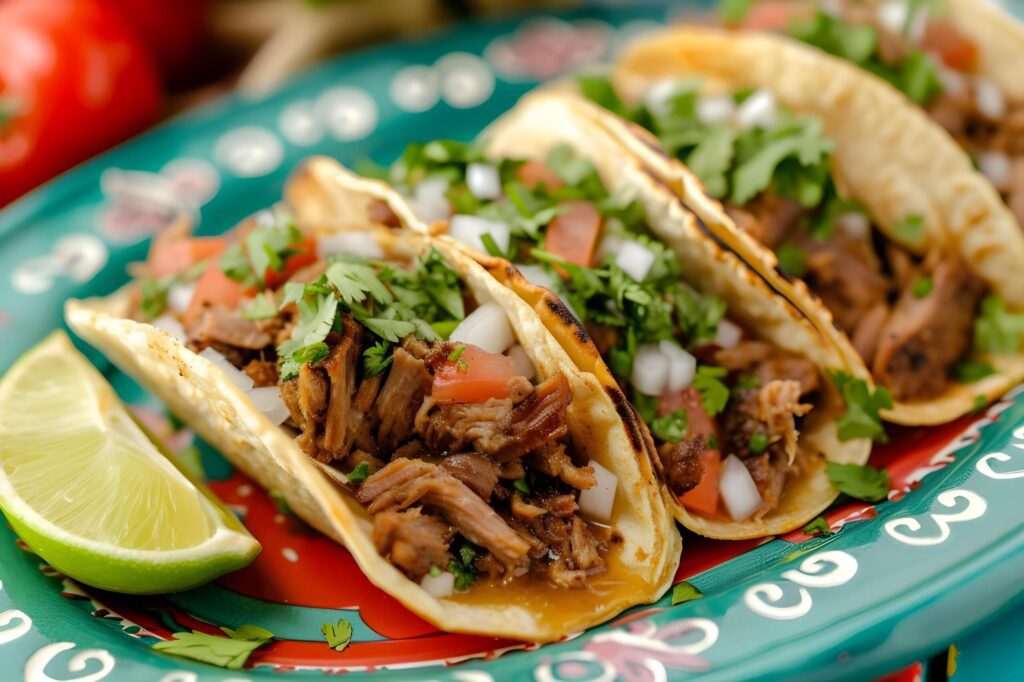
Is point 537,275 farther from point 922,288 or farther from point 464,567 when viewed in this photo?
point 922,288

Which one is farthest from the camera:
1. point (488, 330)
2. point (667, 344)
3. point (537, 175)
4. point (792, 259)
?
point (537, 175)

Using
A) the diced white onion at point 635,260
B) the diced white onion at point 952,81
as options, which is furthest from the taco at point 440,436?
the diced white onion at point 952,81

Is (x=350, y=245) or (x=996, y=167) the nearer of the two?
(x=350, y=245)

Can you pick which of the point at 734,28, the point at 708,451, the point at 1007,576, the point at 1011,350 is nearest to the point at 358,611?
the point at 708,451

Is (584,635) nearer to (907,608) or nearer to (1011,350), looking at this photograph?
(907,608)

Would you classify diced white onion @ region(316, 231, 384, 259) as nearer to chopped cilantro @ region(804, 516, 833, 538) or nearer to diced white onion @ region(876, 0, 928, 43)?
chopped cilantro @ region(804, 516, 833, 538)

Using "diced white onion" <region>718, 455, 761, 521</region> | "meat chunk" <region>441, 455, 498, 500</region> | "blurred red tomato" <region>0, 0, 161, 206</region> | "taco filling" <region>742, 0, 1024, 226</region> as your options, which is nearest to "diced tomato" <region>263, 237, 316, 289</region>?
"meat chunk" <region>441, 455, 498, 500</region>

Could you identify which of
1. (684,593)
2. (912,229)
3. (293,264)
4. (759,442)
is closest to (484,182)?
(293,264)
